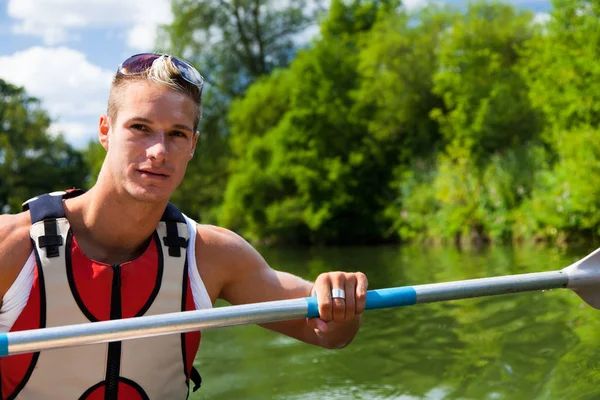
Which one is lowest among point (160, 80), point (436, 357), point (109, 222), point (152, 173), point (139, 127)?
point (436, 357)

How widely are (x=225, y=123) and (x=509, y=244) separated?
41.4 ft

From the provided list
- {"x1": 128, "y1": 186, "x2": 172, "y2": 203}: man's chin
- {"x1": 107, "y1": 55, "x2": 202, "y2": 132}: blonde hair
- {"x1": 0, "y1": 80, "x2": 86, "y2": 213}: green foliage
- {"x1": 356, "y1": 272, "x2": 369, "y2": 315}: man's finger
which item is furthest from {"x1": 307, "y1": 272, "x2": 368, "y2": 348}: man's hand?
{"x1": 0, "y1": 80, "x2": 86, "y2": 213}: green foliage

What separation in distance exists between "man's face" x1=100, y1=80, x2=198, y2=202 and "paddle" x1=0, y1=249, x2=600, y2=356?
421mm

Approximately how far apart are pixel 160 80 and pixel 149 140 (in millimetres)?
170

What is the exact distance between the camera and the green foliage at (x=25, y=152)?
103 ft

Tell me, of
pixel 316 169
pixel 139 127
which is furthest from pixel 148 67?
pixel 316 169

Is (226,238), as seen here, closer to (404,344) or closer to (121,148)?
(121,148)

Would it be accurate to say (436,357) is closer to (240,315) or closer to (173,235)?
(173,235)

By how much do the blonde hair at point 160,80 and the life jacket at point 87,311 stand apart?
0.32 meters

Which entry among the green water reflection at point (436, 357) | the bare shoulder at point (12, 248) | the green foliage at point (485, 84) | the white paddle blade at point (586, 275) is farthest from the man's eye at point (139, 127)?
the green foliage at point (485, 84)

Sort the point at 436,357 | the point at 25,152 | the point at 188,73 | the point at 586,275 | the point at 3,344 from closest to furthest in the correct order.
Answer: the point at 3,344, the point at 188,73, the point at 586,275, the point at 436,357, the point at 25,152

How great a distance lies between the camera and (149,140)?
2.11m

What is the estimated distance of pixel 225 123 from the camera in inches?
958

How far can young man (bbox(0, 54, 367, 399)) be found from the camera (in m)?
2.05
